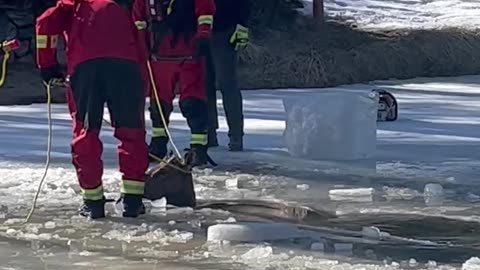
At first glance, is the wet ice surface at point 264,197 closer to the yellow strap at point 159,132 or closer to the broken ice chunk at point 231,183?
the broken ice chunk at point 231,183

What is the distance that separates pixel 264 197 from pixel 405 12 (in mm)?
21257

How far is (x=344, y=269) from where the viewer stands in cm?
675

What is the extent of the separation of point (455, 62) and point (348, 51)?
2.11 meters

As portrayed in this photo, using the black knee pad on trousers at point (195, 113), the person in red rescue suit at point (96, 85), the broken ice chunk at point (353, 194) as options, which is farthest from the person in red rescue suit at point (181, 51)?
the person in red rescue suit at point (96, 85)

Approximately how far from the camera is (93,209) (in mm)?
8234

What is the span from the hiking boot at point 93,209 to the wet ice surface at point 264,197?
0.25ft

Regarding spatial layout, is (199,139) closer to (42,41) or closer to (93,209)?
(93,209)

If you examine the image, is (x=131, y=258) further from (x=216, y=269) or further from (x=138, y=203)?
(x=138, y=203)

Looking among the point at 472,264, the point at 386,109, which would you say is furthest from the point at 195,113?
the point at 386,109

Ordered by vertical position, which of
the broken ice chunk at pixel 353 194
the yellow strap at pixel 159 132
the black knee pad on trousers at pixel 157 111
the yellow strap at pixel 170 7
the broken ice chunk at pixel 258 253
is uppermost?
the yellow strap at pixel 170 7

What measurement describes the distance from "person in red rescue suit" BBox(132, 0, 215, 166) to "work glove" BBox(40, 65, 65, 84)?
1.44 m

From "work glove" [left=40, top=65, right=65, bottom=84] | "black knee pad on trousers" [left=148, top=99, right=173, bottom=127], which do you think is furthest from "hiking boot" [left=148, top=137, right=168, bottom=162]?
"work glove" [left=40, top=65, right=65, bottom=84]

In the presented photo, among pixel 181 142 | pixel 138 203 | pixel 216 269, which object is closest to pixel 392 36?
pixel 181 142

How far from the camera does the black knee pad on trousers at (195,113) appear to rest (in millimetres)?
10367
